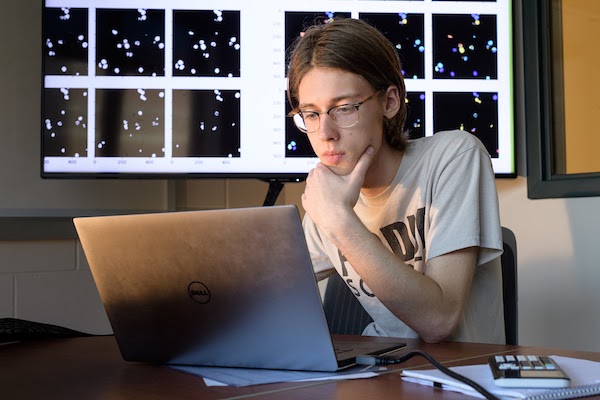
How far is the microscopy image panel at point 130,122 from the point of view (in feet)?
7.08

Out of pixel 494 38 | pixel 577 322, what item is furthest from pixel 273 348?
pixel 494 38

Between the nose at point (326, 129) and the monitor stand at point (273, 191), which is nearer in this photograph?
the nose at point (326, 129)

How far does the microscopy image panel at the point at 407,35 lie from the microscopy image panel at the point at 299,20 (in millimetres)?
92

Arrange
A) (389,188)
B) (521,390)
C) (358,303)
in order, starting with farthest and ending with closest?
(358,303)
(389,188)
(521,390)

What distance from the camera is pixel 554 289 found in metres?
2.06

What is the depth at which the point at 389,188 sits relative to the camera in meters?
1.52

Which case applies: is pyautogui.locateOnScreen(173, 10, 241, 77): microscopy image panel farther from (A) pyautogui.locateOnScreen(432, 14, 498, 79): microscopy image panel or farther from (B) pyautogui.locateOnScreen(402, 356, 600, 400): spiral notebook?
(B) pyautogui.locateOnScreen(402, 356, 600, 400): spiral notebook

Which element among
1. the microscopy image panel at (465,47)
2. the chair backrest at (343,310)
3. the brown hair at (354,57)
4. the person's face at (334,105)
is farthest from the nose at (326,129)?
the microscopy image panel at (465,47)

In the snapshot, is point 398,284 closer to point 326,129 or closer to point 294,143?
point 326,129

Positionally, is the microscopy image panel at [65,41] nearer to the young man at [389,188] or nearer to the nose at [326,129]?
the young man at [389,188]

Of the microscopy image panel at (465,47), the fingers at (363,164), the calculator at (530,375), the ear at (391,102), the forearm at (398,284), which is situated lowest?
the calculator at (530,375)

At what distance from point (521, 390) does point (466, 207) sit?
668mm

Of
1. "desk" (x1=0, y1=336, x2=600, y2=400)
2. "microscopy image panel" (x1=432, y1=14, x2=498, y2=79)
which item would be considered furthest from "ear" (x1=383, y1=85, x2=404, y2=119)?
"microscopy image panel" (x1=432, y1=14, x2=498, y2=79)

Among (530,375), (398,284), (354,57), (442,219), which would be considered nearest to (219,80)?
(354,57)
